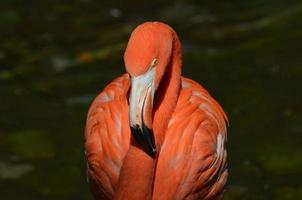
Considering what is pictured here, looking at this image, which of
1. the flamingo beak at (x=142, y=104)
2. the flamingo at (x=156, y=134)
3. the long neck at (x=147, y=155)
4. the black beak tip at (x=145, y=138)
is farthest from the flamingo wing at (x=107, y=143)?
the flamingo beak at (x=142, y=104)

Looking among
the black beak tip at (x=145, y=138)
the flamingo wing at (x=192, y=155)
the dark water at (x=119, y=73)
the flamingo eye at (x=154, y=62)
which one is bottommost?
the dark water at (x=119, y=73)

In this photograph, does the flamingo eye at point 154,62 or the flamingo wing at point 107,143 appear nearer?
the flamingo eye at point 154,62

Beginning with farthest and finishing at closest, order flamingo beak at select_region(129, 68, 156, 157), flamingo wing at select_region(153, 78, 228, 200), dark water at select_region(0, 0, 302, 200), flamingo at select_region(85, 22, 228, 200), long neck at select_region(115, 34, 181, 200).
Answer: dark water at select_region(0, 0, 302, 200) < flamingo wing at select_region(153, 78, 228, 200) < long neck at select_region(115, 34, 181, 200) < flamingo at select_region(85, 22, 228, 200) < flamingo beak at select_region(129, 68, 156, 157)

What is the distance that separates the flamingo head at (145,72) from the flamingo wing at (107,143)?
1.12 feet

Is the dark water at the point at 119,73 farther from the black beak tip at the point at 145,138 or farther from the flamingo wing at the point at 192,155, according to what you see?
the black beak tip at the point at 145,138

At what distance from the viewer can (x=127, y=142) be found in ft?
16.1

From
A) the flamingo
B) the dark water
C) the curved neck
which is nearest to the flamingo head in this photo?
the flamingo

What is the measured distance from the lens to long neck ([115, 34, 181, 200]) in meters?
4.66

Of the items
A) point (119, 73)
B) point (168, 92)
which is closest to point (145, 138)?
point (168, 92)

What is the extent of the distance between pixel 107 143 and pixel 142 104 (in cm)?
72

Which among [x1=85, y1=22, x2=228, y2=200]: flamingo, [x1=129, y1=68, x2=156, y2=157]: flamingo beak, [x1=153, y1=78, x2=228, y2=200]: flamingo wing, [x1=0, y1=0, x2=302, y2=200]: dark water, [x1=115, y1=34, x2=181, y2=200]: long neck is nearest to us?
[x1=129, y1=68, x2=156, y2=157]: flamingo beak

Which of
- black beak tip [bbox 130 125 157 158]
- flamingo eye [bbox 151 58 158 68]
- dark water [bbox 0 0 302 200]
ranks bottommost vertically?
dark water [bbox 0 0 302 200]

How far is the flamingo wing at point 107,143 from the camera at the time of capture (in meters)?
4.93

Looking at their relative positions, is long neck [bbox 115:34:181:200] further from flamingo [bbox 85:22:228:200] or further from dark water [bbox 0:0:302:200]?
dark water [bbox 0:0:302:200]
